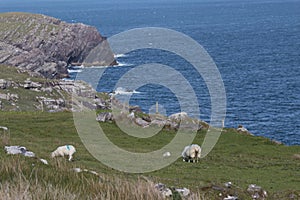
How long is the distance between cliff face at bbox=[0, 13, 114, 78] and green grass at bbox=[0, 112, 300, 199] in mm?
85761

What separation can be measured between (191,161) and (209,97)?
2480 inches

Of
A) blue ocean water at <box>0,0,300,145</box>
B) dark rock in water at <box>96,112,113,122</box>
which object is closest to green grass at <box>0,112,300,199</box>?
dark rock in water at <box>96,112,113,122</box>

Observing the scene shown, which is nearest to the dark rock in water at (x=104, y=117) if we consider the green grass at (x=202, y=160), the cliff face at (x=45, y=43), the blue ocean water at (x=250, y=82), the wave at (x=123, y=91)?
the green grass at (x=202, y=160)

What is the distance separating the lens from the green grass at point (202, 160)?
79.5ft

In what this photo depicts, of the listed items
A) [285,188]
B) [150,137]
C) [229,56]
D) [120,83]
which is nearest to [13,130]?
[150,137]

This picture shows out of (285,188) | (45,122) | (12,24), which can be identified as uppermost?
(12,24)

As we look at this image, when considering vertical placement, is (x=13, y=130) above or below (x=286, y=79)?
below

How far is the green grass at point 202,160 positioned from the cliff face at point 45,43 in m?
85.8

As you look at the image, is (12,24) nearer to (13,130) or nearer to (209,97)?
(209,97)

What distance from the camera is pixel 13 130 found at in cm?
3456

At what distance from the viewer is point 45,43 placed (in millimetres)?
140625

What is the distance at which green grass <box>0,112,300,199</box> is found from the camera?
24234 mm

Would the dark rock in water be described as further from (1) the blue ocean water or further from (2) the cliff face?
(2) the cliff face

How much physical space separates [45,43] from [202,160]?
115 meters
